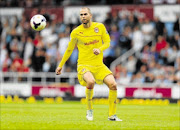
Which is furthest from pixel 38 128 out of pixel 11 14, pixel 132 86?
pixel 11 14

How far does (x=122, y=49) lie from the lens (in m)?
25.1

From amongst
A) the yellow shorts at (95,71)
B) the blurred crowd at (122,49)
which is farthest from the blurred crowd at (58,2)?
the yellow shorts at (95,71)

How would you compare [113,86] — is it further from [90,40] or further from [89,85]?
[90,40]

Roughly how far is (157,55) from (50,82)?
5537 millimetres

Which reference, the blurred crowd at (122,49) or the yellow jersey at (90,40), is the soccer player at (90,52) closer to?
the yellow jersey at (90,40)

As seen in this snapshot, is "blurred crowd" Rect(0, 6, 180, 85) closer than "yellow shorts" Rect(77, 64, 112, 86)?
No

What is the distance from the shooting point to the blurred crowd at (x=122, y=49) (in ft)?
76.6

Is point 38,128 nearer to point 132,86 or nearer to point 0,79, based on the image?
point 132,86

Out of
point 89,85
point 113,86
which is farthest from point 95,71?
point 113,86

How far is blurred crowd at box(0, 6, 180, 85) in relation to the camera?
23359 mm

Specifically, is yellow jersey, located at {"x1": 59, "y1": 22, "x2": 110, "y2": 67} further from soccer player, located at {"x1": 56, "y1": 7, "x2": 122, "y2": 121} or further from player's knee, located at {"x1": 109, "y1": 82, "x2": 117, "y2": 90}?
player's knee, located at {"x1": 109, "y1": 82, "x2": 117, "y2": 90}

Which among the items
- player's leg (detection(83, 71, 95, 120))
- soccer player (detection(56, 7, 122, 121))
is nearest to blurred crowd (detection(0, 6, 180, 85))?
soccer player (detection(56, 7, 122, 121))

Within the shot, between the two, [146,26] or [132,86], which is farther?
[146,26]

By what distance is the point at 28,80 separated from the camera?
81.4 feet
